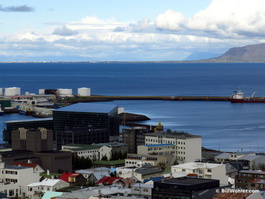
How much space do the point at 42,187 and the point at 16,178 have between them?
3416 mm

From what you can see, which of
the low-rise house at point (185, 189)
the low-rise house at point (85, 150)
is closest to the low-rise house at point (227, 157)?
the low-rise house at point (85, 150)

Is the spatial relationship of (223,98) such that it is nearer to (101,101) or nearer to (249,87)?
(101,101)

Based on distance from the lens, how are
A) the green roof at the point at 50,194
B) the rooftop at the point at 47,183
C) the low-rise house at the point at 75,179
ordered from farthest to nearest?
the low-rise house at the point at 75,179
the rooftop at the point at 47,183
the green roof at the point at 50,194

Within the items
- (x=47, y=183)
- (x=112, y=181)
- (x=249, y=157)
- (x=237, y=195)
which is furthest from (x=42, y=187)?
(x=249, y=157)

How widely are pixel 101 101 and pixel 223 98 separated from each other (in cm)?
2319

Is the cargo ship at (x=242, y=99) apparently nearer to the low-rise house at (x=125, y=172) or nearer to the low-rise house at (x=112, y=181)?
the low-rise house at (x=125, y=172)

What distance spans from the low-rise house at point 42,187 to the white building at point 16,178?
1.22 meters

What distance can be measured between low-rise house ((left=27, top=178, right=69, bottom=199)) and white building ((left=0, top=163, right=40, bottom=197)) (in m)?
1.22

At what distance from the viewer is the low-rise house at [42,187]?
4028 cm

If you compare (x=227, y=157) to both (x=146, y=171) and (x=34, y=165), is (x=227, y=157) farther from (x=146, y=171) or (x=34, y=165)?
(x=34, y=165)

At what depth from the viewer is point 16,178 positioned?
4347 centimetres

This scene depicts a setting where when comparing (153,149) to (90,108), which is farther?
(90,108)

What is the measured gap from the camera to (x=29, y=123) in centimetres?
6994

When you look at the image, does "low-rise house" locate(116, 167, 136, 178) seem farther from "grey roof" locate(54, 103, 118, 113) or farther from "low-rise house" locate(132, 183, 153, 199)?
"grey roof" locate(54, 103, 118, 113)
